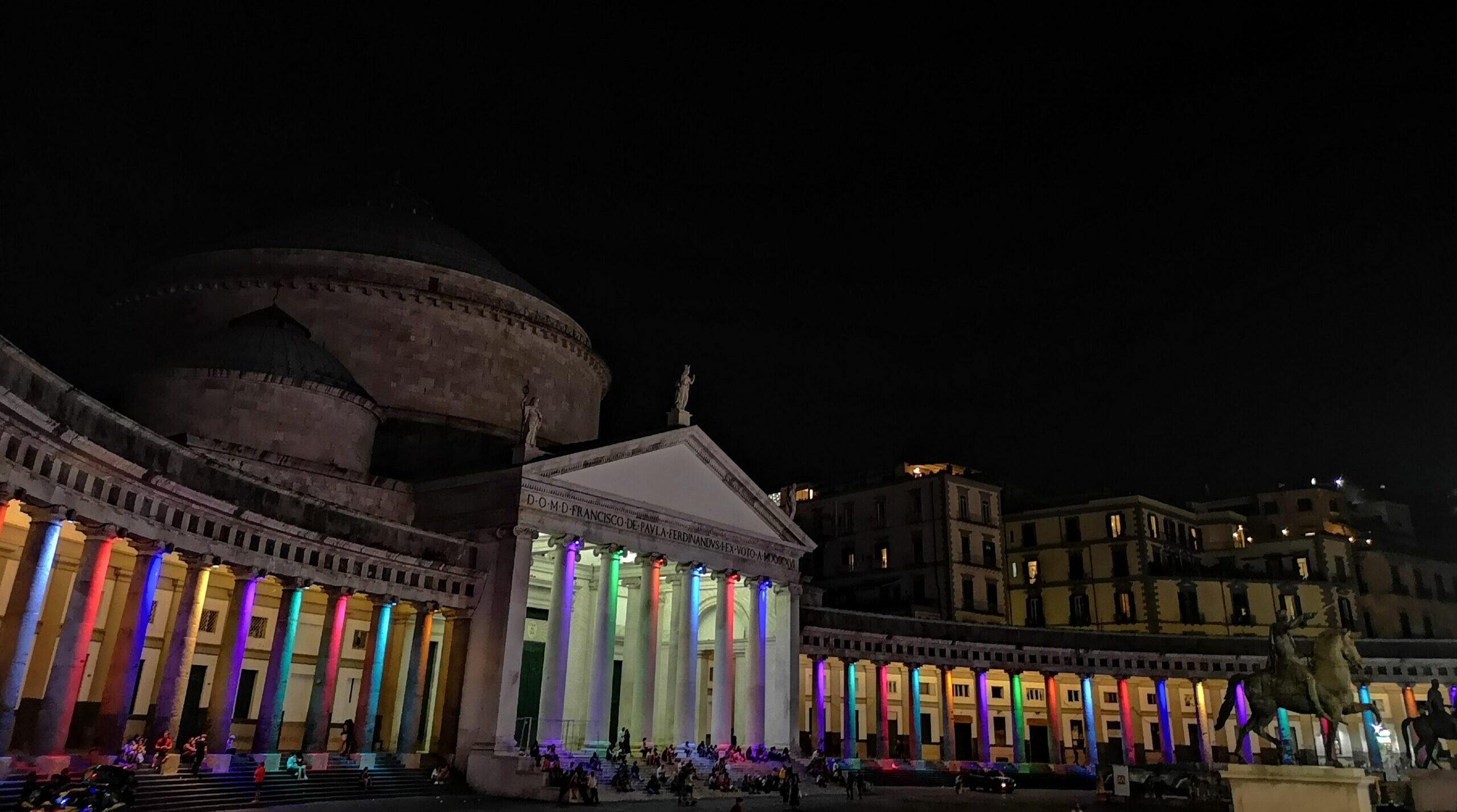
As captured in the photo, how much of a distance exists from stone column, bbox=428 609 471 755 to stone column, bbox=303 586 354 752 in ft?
11.5

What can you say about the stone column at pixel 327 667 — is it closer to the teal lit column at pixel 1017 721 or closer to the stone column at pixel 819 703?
the stone column at pixel 819 703

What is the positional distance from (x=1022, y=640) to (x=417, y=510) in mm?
31894

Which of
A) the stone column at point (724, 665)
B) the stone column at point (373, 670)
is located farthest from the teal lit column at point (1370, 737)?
the stone column at point (373, 670)

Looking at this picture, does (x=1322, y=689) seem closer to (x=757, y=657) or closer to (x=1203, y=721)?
(x=757, y=657)

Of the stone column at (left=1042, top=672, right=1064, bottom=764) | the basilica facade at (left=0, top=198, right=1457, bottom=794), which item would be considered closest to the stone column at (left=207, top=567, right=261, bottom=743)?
the basilica facade at (left=0, top=198, right=1457, bottom=794)

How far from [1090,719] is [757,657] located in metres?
21.9

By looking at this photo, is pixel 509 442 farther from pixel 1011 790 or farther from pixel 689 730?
pixel 1011 790

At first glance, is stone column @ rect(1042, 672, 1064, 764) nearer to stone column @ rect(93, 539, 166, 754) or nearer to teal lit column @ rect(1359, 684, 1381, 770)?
teal lit column @ rect(1359, 684, 1381, 770)

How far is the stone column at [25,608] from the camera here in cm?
1886

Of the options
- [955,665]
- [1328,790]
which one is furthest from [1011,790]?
[1328,790]

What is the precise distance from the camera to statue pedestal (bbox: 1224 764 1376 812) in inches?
542

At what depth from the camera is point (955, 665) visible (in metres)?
50.3

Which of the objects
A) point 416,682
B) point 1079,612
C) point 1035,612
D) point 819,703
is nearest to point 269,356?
point 416,682

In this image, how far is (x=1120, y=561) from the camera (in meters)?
62.9
